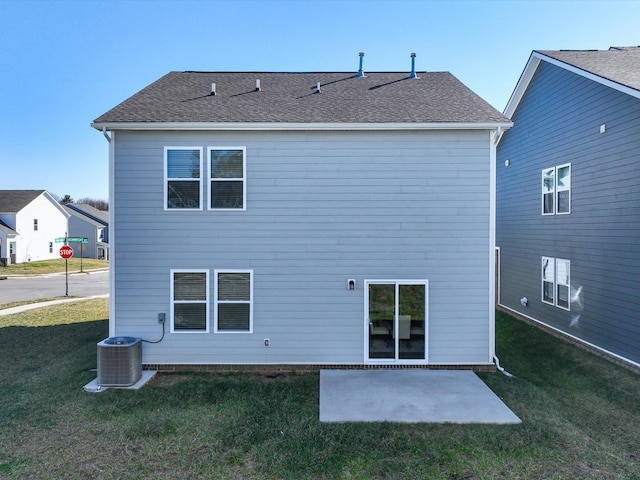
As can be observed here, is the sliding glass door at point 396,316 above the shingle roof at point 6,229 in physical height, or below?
below

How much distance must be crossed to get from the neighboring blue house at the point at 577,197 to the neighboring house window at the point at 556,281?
0.09 feet

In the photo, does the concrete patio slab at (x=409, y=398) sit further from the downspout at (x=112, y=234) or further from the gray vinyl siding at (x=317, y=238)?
Result: the downspout at (x=112, y=234)

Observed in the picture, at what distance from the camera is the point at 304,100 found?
829 centimetres

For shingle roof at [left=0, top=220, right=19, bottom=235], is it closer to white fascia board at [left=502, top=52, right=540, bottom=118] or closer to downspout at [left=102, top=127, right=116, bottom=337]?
downspout at [left=102, top=127, right=116, bottom=337]

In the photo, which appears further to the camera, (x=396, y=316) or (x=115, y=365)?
(x=396, y=316)

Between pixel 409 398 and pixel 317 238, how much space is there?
3.41 meters

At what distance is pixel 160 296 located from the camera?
7.38 metres

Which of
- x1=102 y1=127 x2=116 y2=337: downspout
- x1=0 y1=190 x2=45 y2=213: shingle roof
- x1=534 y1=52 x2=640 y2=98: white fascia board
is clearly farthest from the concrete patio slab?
x1=0 y1=190 x2=45 y2=213: shingle roof

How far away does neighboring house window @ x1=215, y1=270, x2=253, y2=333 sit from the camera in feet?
24.3

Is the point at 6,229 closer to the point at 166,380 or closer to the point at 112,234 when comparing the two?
the point at 112,234

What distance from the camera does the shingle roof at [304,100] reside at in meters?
7.32

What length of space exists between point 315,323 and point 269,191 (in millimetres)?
2885

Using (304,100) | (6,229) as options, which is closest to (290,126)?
(304,100)

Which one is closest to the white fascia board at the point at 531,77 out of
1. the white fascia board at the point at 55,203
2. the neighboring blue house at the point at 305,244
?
the neighboring blue house at the point at 305,244
